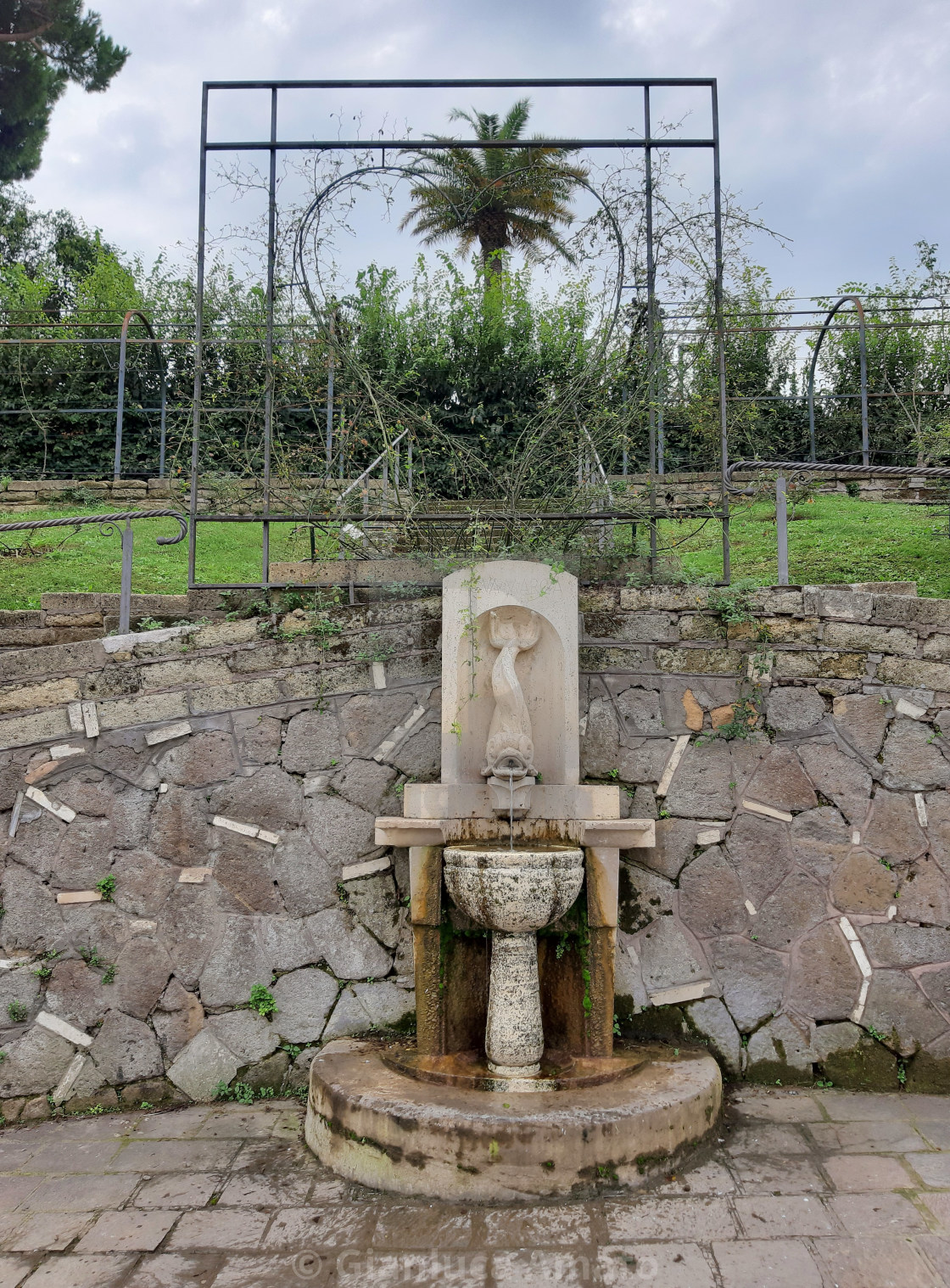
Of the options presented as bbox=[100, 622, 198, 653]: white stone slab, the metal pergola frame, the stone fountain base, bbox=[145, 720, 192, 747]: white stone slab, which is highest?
the metal pergola frame

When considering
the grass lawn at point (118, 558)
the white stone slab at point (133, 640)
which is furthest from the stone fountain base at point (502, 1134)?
the grass lawn at point (118, 558)

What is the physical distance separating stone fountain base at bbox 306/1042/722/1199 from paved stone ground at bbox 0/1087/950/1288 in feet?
0.22

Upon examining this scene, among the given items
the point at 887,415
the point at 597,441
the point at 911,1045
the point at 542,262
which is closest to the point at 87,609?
the point at 597,441

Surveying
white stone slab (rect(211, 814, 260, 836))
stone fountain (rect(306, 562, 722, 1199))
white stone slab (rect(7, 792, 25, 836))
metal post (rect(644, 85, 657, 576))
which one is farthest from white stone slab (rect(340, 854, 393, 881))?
metal post (rect(644, 85, 657, 576))

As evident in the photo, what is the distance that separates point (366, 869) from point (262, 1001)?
0.71m

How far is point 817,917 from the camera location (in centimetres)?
400

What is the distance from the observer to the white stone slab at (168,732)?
162 inches

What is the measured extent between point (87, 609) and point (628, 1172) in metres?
4.03

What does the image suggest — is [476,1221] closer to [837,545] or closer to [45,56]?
[837,545]

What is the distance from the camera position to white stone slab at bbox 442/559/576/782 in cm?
396

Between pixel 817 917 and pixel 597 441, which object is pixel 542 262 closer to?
pixel 597 441

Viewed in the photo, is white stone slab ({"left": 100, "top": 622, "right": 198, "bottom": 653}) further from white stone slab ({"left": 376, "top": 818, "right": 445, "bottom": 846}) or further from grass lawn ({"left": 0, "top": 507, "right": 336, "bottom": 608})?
white stone slab ({"left": 376, "top": 818, "right": 445, "bottom": 846})

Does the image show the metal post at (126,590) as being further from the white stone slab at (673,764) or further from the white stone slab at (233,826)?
the white stone slab at (673,764)

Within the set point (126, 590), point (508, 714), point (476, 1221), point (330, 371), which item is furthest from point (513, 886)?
point (330, 371)
